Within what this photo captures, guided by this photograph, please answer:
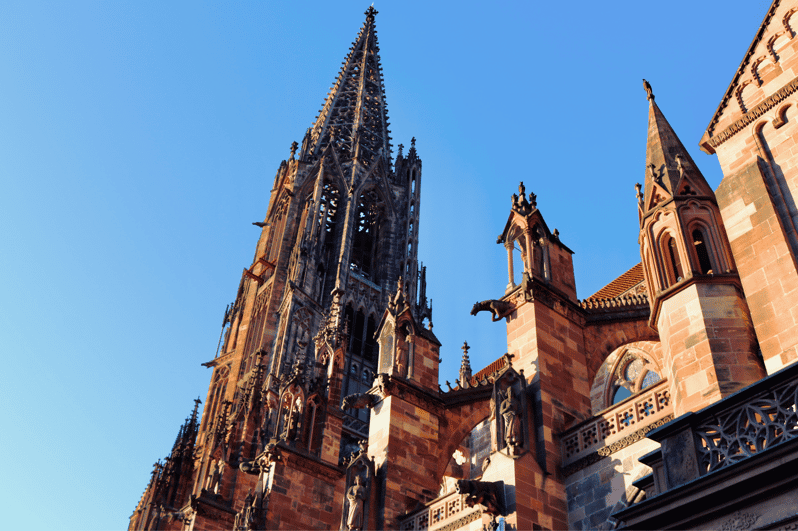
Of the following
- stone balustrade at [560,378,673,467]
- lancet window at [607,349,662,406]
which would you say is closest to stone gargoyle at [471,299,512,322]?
stone balustrade at [560,378,673,467]

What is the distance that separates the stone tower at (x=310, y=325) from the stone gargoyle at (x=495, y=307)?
209 inches

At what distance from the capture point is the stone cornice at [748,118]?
11188 millimetres

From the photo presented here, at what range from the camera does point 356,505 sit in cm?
1433

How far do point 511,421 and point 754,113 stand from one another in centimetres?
600

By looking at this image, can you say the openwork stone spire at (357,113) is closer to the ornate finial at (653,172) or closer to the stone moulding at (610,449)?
the ornate finial at (653,172)

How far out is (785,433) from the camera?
624 cm

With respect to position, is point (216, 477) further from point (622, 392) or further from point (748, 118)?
point (748, 118)

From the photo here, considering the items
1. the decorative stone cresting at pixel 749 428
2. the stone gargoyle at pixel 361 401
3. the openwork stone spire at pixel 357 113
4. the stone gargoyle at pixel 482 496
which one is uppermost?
the openwork stone spire at pixel 357 113

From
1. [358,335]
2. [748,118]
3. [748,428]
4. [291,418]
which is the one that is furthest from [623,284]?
[358,335]

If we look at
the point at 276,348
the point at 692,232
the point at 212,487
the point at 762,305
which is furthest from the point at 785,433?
the point at 276,348

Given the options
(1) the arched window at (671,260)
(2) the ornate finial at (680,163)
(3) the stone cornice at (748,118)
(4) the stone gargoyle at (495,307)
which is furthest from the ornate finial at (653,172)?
(4) the stone gargoyle at (495,307)

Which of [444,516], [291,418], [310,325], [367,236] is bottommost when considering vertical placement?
[444,516]

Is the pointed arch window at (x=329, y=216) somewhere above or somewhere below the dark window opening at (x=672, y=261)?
above

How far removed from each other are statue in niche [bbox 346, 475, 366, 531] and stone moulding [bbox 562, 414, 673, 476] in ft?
14.1
